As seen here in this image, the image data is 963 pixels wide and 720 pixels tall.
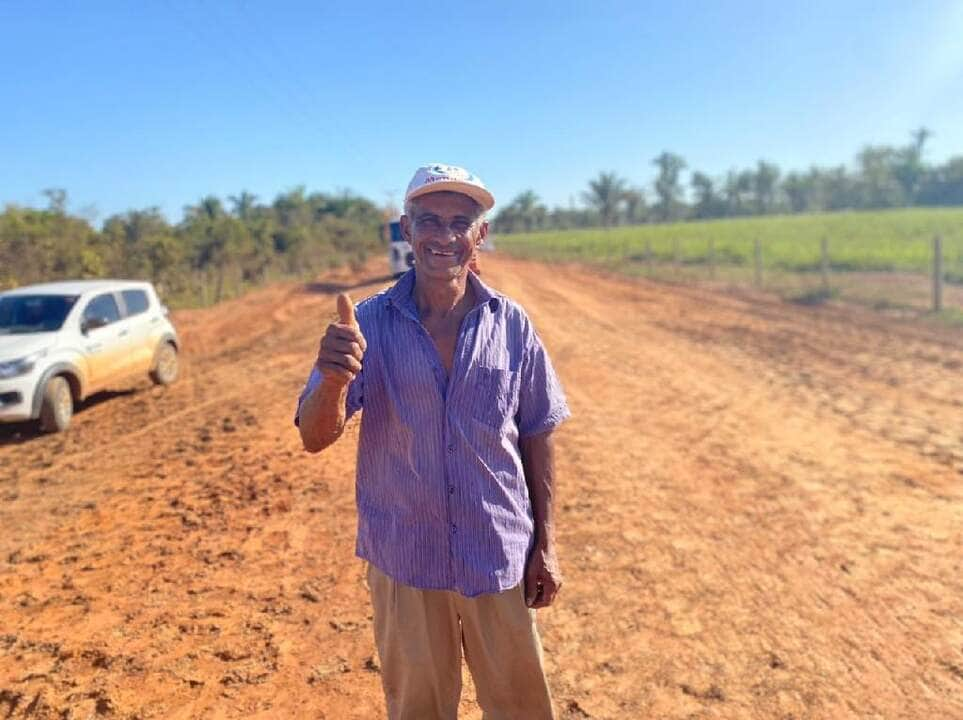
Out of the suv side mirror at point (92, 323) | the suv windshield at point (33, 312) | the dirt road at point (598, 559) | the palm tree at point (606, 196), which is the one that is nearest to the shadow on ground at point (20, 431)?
the dirt road at point (598, 559)

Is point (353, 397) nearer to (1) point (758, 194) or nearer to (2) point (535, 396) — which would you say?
(2) point (535, 396)

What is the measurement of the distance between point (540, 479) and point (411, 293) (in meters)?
0.67

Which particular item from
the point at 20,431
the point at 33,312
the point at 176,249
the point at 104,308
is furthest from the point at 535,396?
the point at 176,249

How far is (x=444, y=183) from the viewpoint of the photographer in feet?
6.29

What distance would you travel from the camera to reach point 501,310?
203 centimetres

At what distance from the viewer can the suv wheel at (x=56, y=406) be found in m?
7.15

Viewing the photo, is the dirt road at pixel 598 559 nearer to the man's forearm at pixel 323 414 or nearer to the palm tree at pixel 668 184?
the man's forearm at pixel 323 414

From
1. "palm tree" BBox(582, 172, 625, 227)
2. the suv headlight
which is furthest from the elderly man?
"palm tree" BBox(582, 172, 625, 227)

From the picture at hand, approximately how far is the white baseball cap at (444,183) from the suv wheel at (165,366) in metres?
8.67

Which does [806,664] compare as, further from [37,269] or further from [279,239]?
[279,239]

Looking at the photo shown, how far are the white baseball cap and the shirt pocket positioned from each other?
0.50 meters

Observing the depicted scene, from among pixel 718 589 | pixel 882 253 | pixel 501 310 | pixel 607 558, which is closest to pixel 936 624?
pixel 718 589

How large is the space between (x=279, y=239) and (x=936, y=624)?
32622mm

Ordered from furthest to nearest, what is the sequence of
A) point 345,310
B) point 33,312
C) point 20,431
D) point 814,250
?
point 814,250 < point 33,312 < point 20,431 < point 345,310
